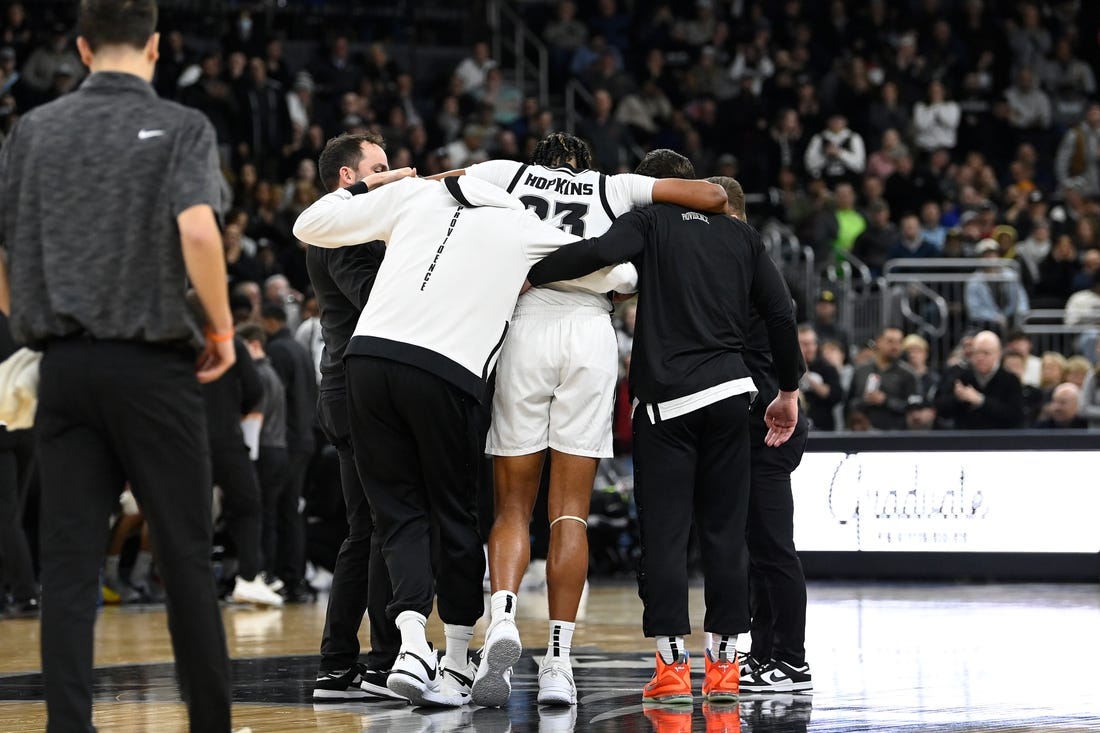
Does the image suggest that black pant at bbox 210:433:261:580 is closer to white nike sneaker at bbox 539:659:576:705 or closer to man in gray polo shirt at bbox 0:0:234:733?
white nike sneaker at bbox 539:659:576:705

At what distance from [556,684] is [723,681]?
2.29ft

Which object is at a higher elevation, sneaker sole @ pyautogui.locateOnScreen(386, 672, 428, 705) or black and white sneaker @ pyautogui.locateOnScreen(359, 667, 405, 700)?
sneaker sole @ pyautogui.locateOnScreen(386, 672, 428, 705)

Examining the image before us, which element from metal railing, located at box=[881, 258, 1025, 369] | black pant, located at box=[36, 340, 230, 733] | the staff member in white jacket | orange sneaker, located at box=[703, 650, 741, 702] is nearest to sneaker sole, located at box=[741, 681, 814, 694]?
orange sneaker, located at box=[703, 650, 741, 702]

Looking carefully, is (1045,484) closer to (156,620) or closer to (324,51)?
(156,620)

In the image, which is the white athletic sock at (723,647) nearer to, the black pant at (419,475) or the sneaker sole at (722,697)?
the sneaker sole at (722,697)

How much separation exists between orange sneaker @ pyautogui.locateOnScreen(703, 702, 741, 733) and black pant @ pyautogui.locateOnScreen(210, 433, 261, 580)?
5.80m

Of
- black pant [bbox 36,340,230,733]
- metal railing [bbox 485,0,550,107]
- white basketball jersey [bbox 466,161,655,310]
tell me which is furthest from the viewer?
metal railing [bbox 485,0,550,107]

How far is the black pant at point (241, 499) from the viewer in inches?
448

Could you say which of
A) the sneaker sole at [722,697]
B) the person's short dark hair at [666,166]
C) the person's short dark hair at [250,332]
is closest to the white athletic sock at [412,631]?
the sneaker sole at [722,697]

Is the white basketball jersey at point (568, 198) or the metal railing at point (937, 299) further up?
the white basketball jersey at point (568, 198)

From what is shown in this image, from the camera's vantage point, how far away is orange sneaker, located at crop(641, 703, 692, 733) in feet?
18.3

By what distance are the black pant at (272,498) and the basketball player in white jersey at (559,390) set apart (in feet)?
19.8

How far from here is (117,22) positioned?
172 inches

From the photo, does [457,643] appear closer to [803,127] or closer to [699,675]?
[699,675]
